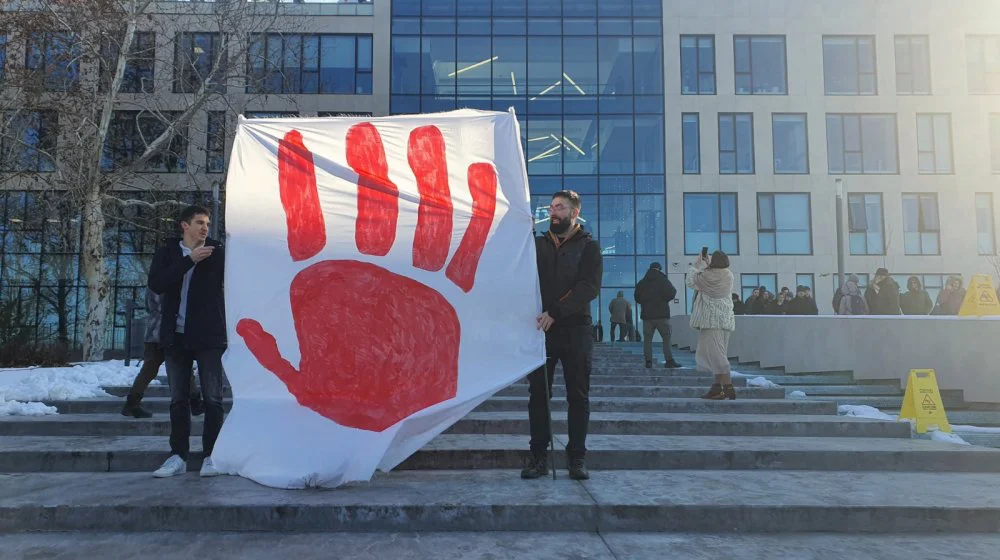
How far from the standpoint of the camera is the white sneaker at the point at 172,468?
15.2 ft

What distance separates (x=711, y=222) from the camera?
26.5 metres

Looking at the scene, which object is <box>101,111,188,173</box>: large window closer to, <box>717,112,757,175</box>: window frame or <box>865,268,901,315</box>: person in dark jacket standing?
<box>717,112,757,175</box>: window frame

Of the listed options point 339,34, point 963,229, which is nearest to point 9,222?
point 339,34

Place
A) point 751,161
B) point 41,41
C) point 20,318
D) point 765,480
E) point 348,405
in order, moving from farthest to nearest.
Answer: point 751,161 → point 41,41 → point 20,318 → point 765,480 → point 348,405

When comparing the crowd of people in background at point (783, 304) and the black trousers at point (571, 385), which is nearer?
the black trousers at point (571, 385)

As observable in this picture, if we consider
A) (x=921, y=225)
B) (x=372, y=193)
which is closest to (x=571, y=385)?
(x=372, y=193)

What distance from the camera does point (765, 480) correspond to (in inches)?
189

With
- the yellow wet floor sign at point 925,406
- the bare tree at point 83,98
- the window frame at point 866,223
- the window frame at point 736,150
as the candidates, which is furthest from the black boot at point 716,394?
the window frame at point 866,223

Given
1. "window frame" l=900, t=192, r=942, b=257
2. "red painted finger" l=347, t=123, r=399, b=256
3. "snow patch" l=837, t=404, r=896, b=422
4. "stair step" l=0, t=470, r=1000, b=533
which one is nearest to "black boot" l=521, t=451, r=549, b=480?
"stair step" l=0, t=470, r=1000, b=533

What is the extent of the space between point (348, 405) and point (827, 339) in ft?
30.9

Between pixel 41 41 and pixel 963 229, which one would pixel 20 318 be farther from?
pixel 963 229

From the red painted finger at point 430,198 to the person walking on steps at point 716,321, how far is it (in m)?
4.38

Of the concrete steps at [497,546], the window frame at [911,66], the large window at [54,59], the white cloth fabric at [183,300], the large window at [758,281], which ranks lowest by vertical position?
the concrete steps at [497,546]

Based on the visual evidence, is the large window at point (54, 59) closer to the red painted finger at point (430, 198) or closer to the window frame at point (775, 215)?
the red painted finger at point (430, 198)
